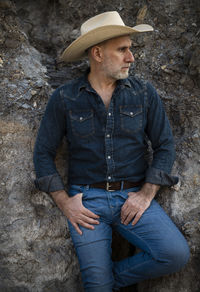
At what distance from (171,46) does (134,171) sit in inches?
63.3

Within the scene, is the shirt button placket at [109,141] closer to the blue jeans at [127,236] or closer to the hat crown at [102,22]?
the blue jeans at [127,236]

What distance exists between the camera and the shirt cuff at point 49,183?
9.53ft

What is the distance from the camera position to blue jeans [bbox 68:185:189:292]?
2621mm

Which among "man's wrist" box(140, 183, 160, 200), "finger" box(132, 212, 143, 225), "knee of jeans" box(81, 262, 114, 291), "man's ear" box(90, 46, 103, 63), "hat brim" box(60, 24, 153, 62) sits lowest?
"knee of jeans" box(81, 262, 114, 291)

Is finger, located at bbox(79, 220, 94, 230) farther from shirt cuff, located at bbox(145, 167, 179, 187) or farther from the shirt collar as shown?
the shirt collar

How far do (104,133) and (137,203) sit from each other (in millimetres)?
682

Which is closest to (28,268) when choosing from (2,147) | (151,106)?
(2,147)

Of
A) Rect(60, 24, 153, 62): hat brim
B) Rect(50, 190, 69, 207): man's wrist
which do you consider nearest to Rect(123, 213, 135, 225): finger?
Rect(50, 190, 69, 207): man's wrist

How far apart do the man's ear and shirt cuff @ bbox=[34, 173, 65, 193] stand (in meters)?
1.12

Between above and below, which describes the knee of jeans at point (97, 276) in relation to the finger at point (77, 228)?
below

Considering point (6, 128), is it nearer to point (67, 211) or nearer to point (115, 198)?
point (67, 211)

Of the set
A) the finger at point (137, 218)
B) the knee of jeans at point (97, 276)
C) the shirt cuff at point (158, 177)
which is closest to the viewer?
the knee of jeans at point (97, 276)

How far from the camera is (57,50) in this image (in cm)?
402

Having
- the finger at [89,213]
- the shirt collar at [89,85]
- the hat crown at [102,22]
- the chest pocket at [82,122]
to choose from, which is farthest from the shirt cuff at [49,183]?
the hat crown at [102,22]
